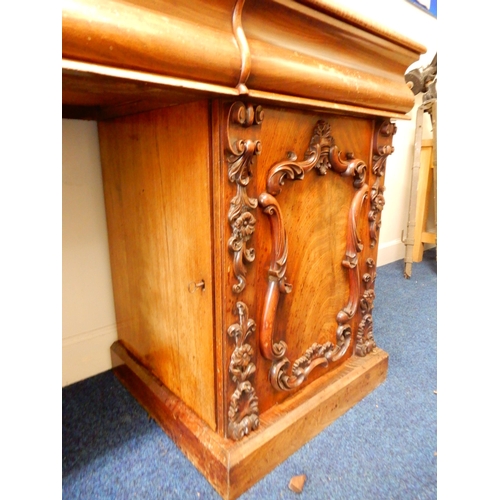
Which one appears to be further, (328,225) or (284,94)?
(328,225)

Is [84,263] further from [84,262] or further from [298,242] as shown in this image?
[298,242]

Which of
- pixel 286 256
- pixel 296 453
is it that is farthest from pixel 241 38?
pixel 296 453

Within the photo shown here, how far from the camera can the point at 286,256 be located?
0.74 metres

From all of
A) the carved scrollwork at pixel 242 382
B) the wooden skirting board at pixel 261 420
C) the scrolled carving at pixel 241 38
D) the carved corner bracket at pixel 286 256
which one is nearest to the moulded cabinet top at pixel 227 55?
the scrolled carving at pixel 241 38

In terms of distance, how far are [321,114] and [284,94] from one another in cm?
18

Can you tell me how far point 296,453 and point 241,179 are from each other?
641 mm

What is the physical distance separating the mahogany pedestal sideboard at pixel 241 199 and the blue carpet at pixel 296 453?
0.04m

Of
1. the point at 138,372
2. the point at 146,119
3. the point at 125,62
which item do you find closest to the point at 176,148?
the point at 146,119

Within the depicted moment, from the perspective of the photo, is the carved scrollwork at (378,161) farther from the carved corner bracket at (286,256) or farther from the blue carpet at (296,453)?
the blue carpet at (296,453)

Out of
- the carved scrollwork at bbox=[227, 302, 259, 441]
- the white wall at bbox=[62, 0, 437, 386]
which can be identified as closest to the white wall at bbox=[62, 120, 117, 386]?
the white wall at bbox=[62, 0, 437, 386]
